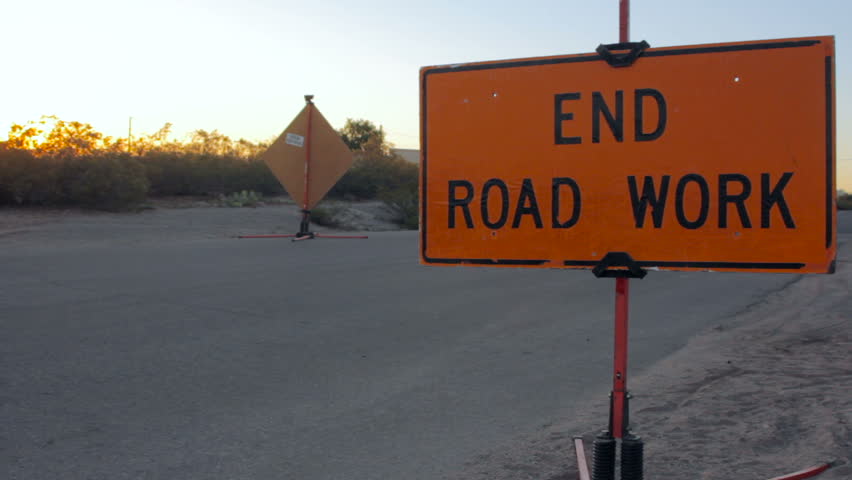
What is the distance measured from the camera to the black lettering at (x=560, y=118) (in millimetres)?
3293

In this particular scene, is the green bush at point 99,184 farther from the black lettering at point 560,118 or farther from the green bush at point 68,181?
the black lettering at point 560,118

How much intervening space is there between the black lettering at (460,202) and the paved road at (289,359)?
1338 mm

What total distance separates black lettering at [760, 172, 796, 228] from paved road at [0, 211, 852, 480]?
1.95 m

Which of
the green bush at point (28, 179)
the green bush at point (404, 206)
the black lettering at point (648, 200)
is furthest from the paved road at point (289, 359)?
the green bush at point (404, 206)

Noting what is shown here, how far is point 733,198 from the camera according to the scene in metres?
3.12

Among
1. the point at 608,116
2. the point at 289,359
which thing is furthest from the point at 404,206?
the point at 608,116

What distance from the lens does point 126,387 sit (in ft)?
17.5

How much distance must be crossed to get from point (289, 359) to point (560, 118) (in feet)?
12.1

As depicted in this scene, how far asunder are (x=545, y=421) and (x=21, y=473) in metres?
2.79

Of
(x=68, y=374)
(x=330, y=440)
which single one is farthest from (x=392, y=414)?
(x=68, y=374)

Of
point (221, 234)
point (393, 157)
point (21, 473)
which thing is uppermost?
point (393, 157)

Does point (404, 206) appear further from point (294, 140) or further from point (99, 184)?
point (99, 184)

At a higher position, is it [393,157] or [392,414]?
[393,157]

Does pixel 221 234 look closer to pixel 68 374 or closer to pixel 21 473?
pixel 68 374
